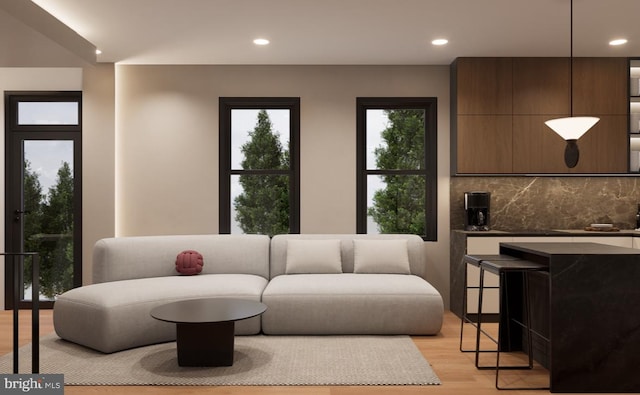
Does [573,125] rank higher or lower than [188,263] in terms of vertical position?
higher

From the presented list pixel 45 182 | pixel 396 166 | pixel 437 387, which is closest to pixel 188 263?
pixel 45 182

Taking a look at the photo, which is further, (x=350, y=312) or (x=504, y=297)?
(x=350, y=312)

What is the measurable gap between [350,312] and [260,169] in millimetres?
2089

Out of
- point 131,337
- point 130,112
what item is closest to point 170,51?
point 130,112

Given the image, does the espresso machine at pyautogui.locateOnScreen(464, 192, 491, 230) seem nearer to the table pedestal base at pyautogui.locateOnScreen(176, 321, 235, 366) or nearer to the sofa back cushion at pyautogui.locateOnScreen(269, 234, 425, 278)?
the sofa back cushion at pyautogui.locateOnScreen(269, 234, 425, 278)

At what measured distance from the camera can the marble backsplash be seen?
18.1ft

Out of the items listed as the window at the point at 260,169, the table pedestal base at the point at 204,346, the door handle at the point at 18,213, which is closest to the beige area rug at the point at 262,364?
the table pedestal base at the point at 204,346

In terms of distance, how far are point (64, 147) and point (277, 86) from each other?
8.04 ft

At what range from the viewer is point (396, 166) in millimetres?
5773

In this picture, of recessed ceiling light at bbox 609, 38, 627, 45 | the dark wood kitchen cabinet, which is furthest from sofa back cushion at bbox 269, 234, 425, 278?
recessed ceiling light at bbox 609, 38, 627, 45

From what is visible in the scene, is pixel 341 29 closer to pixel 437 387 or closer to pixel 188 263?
pixel 188 263

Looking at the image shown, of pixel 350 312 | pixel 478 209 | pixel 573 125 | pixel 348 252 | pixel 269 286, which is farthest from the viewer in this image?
pixel 478 209

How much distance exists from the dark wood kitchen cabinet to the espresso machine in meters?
0.24

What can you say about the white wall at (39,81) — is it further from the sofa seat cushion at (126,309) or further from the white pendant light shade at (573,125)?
the white pendant light shade at (573,125)
